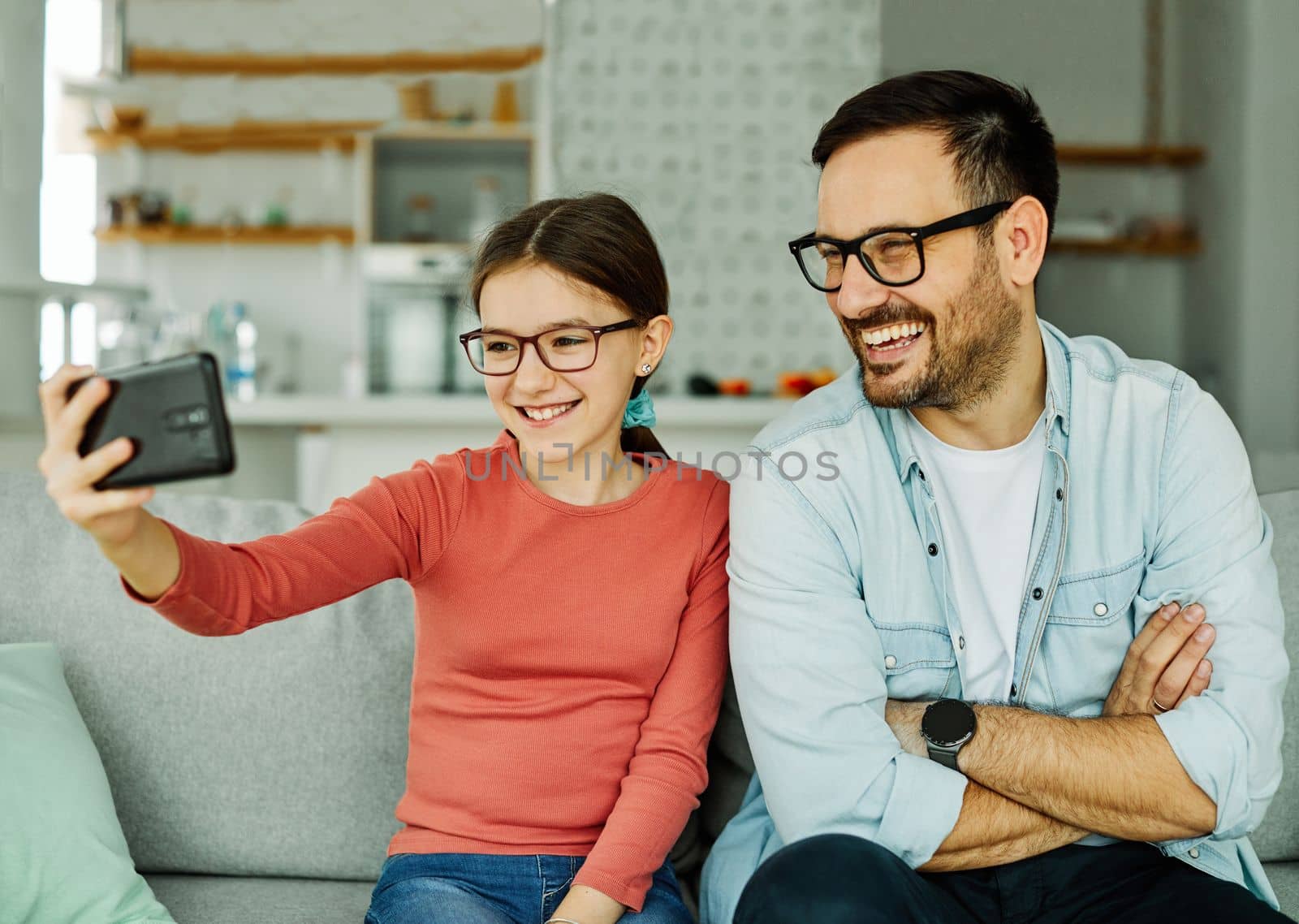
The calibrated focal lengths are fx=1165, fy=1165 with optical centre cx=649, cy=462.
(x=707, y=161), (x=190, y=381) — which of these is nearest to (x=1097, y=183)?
(x=707, y=161)

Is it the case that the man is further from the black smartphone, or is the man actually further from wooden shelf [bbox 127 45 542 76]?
wooden shelf [bbox 127 45 542 76]

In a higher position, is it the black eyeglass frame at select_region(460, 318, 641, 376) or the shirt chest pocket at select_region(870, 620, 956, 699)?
the black eyeglass frame at select_region(460, 318, 641, 376)

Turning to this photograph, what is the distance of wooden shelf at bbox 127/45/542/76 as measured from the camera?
548cm

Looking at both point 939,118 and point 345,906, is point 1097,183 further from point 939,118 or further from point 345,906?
point 345,906

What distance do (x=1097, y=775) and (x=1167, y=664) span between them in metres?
0.15

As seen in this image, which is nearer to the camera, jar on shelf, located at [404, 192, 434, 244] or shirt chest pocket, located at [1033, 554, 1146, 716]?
shirt chest pocket, located at [1033, 554, 1146, 716]

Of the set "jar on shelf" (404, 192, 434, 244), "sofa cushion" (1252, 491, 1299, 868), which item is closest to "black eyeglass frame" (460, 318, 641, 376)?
"sofa cushion" (1252, 491, 1299, 868)

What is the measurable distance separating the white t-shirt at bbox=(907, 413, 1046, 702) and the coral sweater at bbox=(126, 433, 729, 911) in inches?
10.2

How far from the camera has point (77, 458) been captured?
814 millimetres

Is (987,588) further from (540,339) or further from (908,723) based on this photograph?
(540,339)

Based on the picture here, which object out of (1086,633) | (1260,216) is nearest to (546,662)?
(1086,633)

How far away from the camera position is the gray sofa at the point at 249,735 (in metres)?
1.42

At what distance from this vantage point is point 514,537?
1257 mm

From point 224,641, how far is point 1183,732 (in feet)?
3.57
